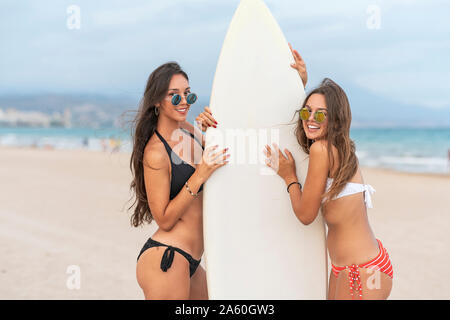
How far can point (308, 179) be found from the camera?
191cm

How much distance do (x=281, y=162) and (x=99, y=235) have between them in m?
5.06

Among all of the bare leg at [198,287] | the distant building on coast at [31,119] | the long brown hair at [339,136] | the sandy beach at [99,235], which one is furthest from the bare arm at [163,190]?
the distant building on coast at [31,119]

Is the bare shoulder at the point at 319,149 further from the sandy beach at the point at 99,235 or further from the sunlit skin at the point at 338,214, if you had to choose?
the sandy beach at the point at 99,235

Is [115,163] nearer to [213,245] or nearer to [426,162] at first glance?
[426,162]

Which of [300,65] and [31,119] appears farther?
[31,119]

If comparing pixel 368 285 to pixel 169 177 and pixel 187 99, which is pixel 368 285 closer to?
pixel 169 177

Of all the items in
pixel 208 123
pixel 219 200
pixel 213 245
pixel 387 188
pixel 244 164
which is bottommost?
pixel 387 188

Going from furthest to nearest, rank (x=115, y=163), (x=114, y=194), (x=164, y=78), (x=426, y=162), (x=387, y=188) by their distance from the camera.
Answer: (x=426, y=162) < (x=115, y=163) < (x=387, y=188) < (x=114, y=194) < (x=164, y=78)

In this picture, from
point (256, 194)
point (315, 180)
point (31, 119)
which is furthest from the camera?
point (31, 119)

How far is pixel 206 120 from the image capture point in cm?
222

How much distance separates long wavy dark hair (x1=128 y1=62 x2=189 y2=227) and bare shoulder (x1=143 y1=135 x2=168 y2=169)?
0.32 ft

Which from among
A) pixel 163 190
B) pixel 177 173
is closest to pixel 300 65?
pixel 177 173
